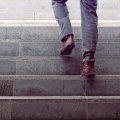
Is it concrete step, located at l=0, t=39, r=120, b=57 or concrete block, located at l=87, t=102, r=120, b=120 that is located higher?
concrete step, located at l=0, t=39, r=120, b=57

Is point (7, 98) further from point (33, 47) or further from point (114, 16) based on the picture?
point (114, 16)

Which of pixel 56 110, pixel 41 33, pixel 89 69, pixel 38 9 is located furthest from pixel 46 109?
pixel 38 9

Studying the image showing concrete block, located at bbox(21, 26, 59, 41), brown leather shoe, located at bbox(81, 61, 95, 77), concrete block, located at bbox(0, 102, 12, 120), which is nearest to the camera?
concrete block, located at bbox(0, 102, 12, 120)

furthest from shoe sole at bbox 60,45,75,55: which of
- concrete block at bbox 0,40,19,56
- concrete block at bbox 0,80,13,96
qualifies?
concrete block at bbox 0,80,13,96

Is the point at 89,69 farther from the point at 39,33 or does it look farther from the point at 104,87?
the point at 39,33

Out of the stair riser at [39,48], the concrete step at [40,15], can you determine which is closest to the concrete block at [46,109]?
the stair riser at [39,48]

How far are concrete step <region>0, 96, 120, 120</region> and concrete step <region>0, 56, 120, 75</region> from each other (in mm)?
720

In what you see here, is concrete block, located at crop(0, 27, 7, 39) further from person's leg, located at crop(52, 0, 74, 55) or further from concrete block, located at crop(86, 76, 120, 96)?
concrete block, located at crop(86, 76, 120, 96)

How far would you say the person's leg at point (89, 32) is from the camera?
3875 millimetres

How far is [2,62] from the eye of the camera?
4293 mm

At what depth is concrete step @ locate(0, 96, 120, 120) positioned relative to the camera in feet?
11.6

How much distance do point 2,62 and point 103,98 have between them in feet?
4.16

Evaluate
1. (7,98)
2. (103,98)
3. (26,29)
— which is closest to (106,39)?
(26,29)

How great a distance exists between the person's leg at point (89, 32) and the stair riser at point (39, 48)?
30.2 inches
